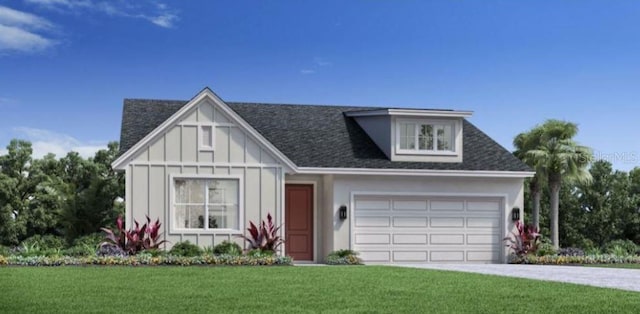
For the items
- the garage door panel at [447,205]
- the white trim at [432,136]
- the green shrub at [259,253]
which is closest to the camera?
the green shrub at [259,253]

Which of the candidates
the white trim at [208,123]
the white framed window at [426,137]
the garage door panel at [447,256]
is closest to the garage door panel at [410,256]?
the garage door panel at [447,256]

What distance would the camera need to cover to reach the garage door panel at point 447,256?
27.8 m

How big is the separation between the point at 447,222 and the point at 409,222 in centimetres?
122

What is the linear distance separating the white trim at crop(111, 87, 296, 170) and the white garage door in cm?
308

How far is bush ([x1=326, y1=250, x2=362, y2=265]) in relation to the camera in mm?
25828

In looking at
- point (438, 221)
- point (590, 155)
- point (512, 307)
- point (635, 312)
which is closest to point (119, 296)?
point (512, 307)

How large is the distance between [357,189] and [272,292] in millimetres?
11595

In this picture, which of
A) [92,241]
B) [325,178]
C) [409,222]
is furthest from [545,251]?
[92,241]

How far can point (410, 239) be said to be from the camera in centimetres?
2756

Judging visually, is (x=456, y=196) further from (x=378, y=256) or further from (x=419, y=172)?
(x=378, y=256)

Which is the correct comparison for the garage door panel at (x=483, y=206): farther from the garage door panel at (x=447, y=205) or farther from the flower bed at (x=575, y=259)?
the flower bed at (x=575, y=259)

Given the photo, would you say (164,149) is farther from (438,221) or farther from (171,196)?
(438,221)

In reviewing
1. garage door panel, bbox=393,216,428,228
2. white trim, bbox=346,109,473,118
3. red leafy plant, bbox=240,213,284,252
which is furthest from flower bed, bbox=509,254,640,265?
red leafy plant, bbox=240,213,284,252

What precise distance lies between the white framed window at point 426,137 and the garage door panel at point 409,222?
83.1 inches
